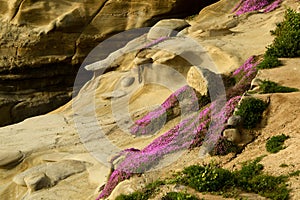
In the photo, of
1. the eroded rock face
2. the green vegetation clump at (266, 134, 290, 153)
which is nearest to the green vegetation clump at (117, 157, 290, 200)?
the green vegetation clump at (266, 134, 290, 153)

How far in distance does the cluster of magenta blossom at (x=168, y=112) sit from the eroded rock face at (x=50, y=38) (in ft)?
32.6

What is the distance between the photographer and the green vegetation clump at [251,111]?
12.4 m

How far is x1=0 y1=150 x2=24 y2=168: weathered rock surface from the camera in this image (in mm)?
17828

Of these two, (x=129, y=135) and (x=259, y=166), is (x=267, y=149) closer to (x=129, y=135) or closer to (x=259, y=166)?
(x=259, y=166)

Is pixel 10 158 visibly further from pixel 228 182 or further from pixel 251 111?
pixel 228 182

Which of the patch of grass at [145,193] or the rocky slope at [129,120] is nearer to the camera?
the patch of grass at [145,193]

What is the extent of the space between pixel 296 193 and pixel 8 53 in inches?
838

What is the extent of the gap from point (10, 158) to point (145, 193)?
8.12 metres

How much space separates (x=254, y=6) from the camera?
2328 cm

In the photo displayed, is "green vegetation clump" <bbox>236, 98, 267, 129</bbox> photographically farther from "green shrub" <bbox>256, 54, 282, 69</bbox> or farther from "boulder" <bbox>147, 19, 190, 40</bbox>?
"boulder" <bbox>147, 19, 190, 40</bbox>

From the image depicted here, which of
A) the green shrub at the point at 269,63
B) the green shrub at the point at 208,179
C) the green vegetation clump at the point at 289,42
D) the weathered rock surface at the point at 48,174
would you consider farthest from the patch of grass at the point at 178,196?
the green vegetation clump at the point at 289,42

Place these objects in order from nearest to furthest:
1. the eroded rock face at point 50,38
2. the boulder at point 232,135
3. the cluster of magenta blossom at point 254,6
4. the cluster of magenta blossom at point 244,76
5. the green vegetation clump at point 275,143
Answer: the green vegetation clump at point 275,143
the boulder at point 232,135
the cluster of magenta blossom at point 244,76
the cluster of magenta blossom at point 254,6
the eroded rock face at point 50,38

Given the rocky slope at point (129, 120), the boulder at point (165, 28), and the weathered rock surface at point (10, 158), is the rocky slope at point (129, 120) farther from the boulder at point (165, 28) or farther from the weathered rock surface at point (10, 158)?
the boulder at point (165, 28)

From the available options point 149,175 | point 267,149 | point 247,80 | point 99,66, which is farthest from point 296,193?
point 99,66
